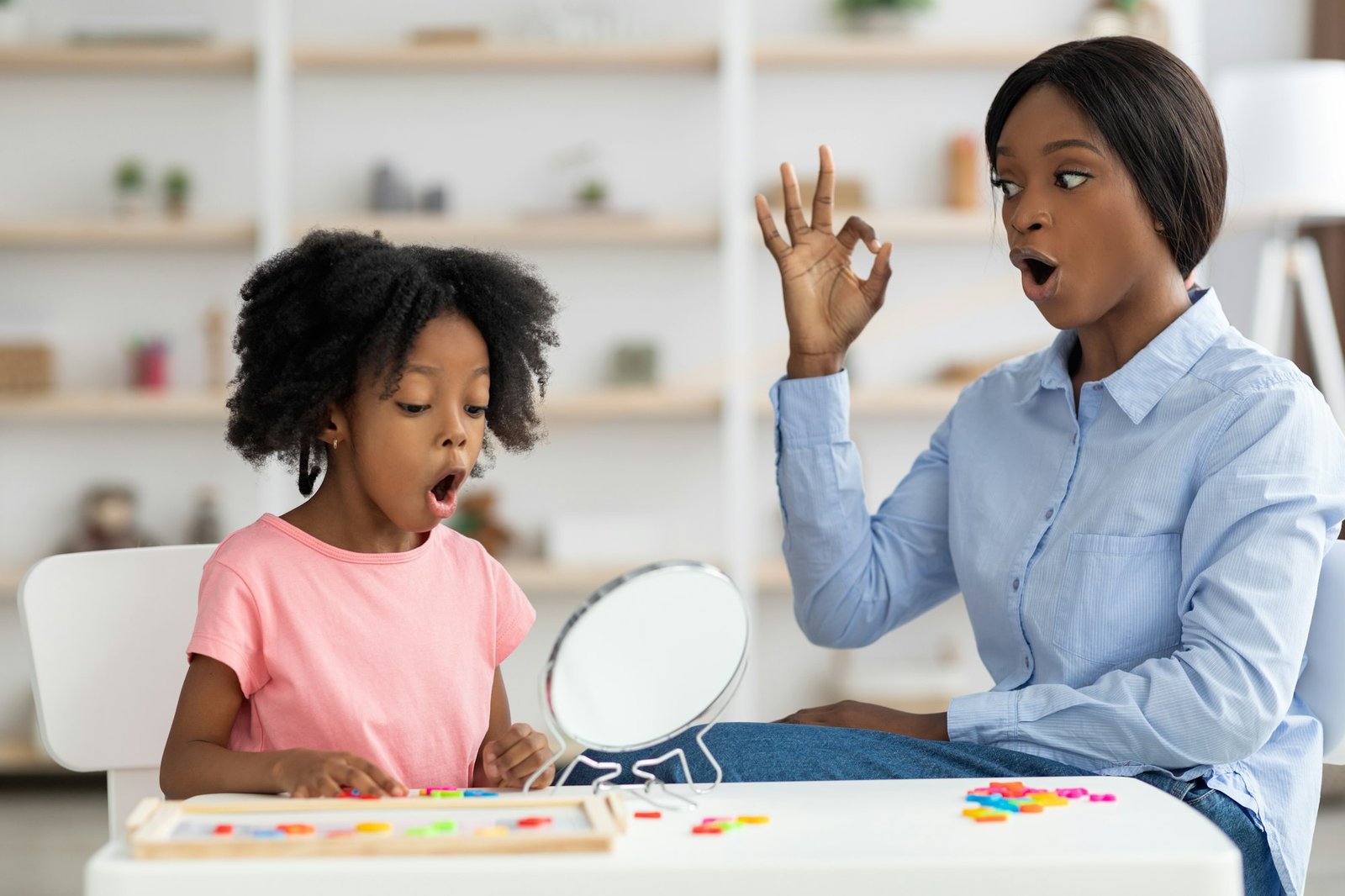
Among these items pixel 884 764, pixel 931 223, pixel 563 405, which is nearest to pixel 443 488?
pixel 884 764

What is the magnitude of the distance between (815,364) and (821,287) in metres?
0.09

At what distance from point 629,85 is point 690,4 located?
306 mm

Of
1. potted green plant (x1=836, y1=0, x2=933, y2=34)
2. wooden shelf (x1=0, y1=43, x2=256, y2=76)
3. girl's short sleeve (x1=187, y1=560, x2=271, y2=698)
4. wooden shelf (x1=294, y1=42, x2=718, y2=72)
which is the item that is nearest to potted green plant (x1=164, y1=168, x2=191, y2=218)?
wooden shelf (x1=0, y1=43, x2=256, y2=76)

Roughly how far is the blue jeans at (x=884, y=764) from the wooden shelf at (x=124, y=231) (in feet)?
10.00

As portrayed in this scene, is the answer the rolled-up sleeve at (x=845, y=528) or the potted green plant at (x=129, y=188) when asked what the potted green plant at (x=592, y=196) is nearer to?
the potted green plant at (x=129, y=188)

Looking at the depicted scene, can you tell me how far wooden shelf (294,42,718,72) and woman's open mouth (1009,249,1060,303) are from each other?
2.71m

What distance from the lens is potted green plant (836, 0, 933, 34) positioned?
13.3 ft

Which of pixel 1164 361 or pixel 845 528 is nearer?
pixel 1164 361

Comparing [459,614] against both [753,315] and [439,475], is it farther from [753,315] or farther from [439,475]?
[753,315]

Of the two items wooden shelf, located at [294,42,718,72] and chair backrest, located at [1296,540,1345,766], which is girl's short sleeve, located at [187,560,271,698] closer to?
chair backrest, located at [1296,540,1345,766]

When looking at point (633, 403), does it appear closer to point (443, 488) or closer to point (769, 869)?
point (443, 488)

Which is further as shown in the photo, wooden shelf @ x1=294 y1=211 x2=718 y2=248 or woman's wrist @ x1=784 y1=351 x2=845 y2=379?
wooden shelf @ x1=294 y1=211 x2=718 y2=248

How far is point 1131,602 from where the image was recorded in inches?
51.8

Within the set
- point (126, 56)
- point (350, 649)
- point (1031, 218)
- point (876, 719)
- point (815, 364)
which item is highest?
point (126, 56)
